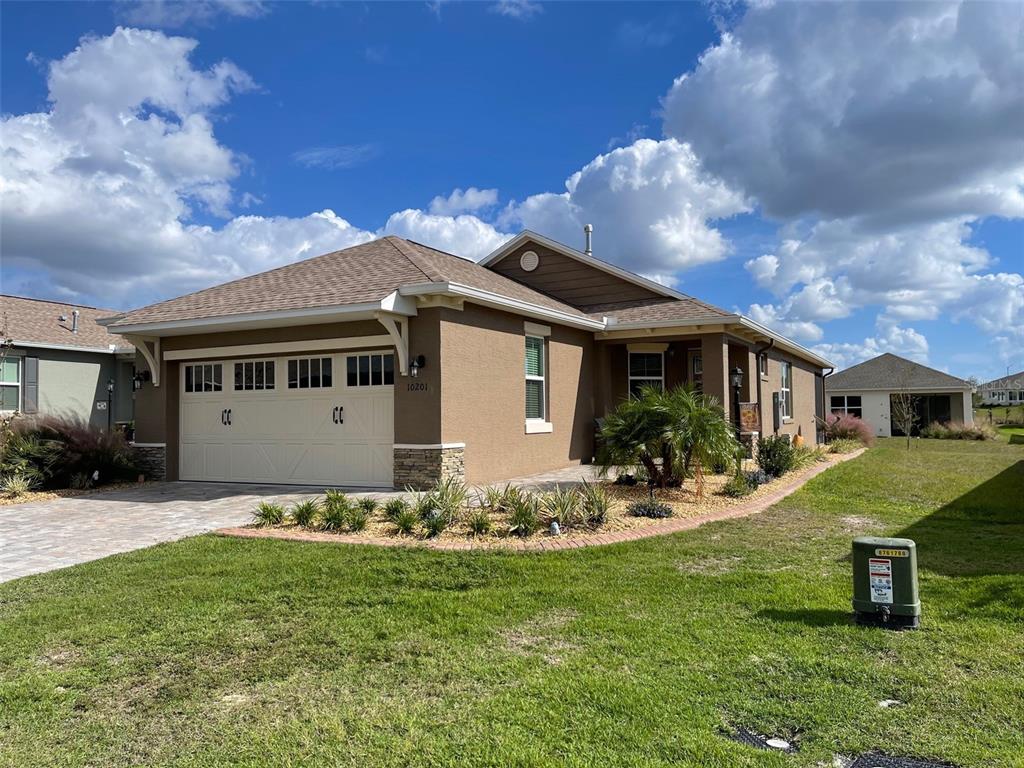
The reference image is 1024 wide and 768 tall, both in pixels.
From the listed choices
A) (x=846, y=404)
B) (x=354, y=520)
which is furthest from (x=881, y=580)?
(x=846, y=404)

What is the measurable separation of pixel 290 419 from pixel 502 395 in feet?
13.3

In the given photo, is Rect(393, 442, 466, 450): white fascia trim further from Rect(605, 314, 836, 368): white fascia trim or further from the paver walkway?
Rect(605, 314, 836, 368): white fascia trim

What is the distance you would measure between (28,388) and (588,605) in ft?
62.3

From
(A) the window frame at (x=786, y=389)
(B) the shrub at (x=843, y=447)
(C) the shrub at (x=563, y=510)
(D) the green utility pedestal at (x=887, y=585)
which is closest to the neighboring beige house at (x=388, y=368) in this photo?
(C) the shrub at (x=563, y=510)

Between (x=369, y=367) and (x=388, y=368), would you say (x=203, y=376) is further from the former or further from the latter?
(x=388, y=368)

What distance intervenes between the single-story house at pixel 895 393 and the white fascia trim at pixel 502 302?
90.4ft

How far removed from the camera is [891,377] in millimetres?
37469

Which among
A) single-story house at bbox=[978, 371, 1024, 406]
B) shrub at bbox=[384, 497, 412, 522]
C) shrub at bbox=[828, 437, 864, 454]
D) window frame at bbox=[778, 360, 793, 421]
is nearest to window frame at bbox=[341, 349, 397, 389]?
shrub at bbox=[384, 497, 412, 522]

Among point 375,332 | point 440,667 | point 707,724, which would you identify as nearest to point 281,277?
point 375,332

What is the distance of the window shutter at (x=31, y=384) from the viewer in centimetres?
1806

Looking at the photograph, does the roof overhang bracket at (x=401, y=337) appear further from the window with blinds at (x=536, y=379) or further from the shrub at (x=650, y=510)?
the shrub at (x=650, y=510)

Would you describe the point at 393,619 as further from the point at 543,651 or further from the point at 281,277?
the point at 281,277

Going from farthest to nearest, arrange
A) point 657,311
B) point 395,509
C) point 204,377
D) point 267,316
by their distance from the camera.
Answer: point 657,311
point 204,377
point 267,316
point 395,509

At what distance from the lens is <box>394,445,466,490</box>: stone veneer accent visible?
434 inches
